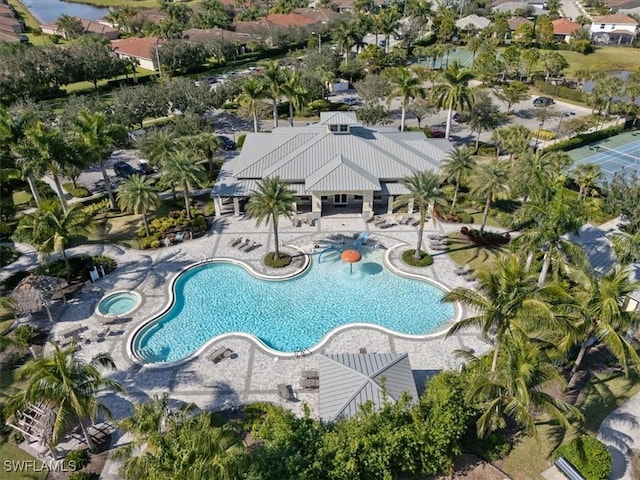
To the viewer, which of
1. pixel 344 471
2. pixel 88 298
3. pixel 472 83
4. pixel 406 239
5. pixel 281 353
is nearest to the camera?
pixel 344 471

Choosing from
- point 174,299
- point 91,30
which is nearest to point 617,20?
point 174,299

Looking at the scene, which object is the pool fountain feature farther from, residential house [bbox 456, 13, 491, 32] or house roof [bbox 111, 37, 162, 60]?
residential house [bbox 456, 13, 491, 32]

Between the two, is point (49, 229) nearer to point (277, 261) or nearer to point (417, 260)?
point (277, 261)

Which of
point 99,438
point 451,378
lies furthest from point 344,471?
point 99,438

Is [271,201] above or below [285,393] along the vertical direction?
above

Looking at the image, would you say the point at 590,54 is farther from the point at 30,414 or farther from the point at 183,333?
the point at 30,414

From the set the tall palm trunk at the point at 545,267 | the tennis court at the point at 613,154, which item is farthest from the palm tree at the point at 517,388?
the tennis court at the point at 613,154

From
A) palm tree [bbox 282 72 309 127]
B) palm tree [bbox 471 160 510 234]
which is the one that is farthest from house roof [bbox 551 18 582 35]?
palm tree [bbox 471 160 510 234]
